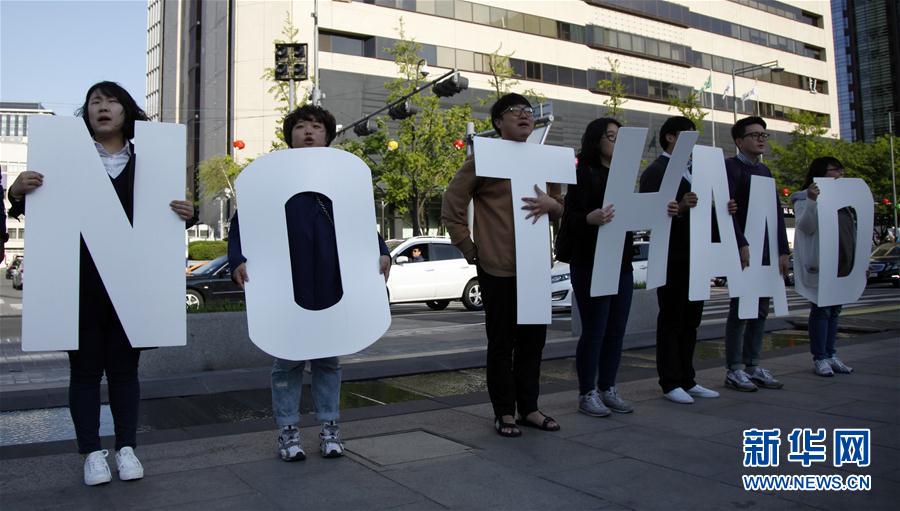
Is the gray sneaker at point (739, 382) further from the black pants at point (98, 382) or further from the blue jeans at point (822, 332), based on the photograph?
the black pants at point (98, 382)

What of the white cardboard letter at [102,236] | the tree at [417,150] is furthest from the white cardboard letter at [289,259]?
the tree at [417,150]

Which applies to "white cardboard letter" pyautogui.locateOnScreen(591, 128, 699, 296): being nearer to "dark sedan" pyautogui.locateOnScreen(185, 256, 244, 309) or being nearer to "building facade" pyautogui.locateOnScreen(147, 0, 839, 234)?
"dark sedan" pyautogui.locateOnScreen(185, 256, 244, 309)

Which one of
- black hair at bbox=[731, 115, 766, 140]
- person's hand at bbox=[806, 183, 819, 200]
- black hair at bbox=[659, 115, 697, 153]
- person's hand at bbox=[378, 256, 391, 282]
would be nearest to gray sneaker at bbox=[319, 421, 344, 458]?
person's hand at bbox=[378, 256, 391, 282]

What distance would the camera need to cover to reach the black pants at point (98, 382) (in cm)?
343

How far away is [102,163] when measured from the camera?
11.9 ft

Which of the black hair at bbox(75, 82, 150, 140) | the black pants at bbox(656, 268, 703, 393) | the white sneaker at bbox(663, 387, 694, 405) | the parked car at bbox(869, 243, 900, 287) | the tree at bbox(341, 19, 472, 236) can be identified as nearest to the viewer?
the black hair at bbox(75, 82, 150, 140)

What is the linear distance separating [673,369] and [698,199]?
1298 millimetres

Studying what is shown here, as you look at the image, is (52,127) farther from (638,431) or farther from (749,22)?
(749,22)

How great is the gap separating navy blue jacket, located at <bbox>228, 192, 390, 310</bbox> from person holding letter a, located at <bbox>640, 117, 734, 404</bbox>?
2568mm

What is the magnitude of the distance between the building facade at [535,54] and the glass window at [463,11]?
75mm

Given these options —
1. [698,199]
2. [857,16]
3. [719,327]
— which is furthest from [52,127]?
[857,16]

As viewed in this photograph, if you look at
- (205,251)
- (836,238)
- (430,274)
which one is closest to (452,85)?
(430,274)

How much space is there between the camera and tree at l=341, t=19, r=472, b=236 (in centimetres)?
2852

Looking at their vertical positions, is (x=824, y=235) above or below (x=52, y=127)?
below
